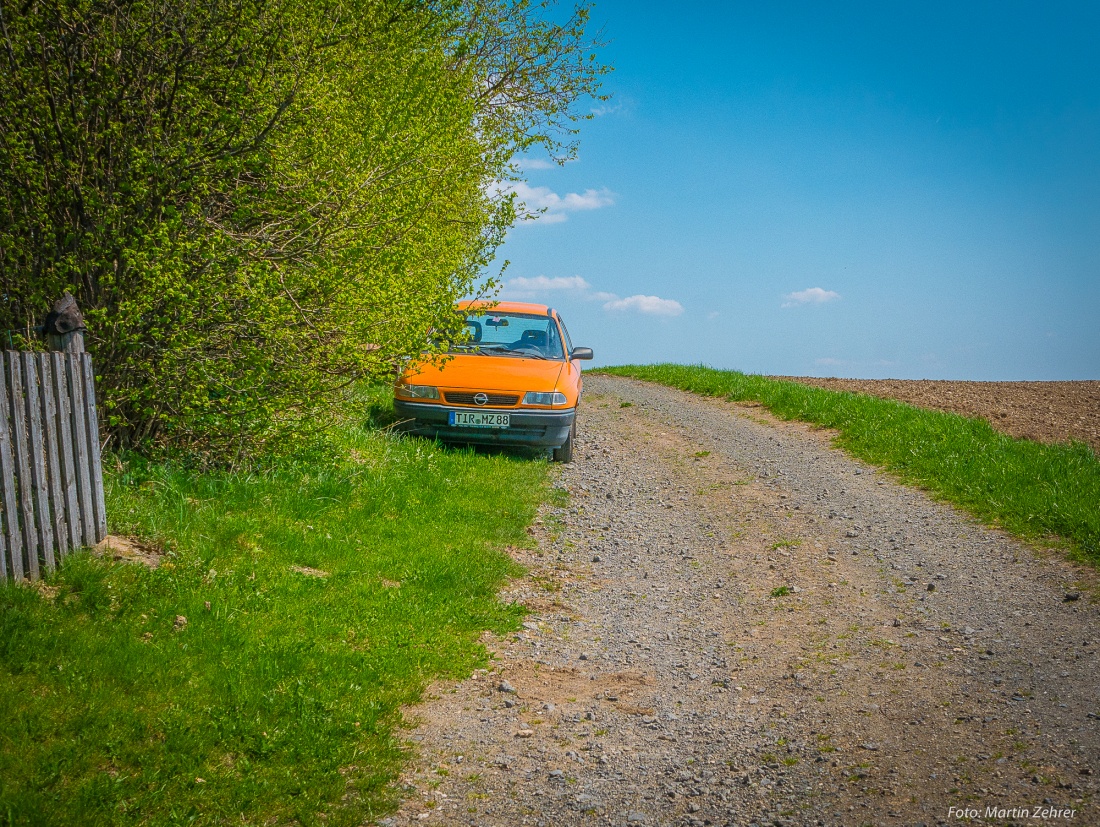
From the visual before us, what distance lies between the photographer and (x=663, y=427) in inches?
587

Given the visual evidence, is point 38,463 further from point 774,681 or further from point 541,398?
point 541,398

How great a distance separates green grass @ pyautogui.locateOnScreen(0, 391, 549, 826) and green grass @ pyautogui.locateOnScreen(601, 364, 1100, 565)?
5.73 meters

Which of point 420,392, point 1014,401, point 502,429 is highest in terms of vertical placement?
point 420,392

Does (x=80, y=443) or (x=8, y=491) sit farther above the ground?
(x=80, y=443)

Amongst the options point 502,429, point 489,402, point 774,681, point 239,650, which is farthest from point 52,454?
point 502,429

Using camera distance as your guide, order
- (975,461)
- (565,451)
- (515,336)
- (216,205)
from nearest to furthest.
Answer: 1. (216,205)
2. (975,461)
3. (565,451)
4. (515,336)

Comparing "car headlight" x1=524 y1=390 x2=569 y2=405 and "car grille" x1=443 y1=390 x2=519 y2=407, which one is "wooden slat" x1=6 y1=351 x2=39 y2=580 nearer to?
"car grille" x1=443 y1=390 x2=519 y2=407

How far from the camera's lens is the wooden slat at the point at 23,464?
5.08 meters

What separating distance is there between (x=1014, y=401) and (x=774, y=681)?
626 inches

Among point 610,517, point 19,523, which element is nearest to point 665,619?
point 610,517

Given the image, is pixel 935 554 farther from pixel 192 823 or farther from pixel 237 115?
pixel 237 115

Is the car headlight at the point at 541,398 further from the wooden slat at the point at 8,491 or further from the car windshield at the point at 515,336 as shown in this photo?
the wooden slat at the point at 8,491

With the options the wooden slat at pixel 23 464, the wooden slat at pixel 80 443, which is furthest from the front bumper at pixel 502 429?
the wooden slat at pixel 23 464

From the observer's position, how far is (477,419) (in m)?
10.4
